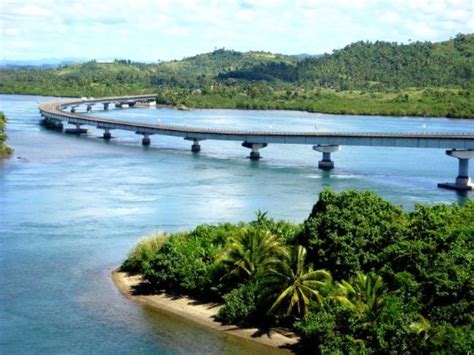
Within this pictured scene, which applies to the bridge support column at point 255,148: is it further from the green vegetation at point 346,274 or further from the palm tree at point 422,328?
the palm tree at point 422,328

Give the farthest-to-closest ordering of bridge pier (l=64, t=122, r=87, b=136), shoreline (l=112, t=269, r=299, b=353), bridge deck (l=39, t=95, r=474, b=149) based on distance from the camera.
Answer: bridge pier (l=64, t=122, r=87, b=136), bridge deck (l=39, t=95, r=474, b=149), shoreline (l=112, t=269, r=299, b=353)

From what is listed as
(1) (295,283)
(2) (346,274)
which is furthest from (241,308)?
(2) (346,274)

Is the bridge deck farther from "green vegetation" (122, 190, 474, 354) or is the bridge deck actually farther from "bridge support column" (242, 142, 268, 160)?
"green vegetation" (122, 190, 474, 354)

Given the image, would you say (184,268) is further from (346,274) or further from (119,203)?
(119,203)

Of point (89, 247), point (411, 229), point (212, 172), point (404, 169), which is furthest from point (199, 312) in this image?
point (404, 169)

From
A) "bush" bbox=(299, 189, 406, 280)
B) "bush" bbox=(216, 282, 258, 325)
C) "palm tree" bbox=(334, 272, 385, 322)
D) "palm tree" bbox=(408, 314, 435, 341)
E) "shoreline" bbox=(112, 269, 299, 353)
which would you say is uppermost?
"bush" bbox=(299, 189, 406, 280)

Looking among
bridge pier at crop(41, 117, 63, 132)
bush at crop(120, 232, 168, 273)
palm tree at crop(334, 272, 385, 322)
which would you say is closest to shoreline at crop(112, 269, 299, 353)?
bush at crop(120, 232, 168, 273)

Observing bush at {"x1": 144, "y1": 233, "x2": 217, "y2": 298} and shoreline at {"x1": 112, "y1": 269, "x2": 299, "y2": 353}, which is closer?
shoreline at {"x1": 112, "y1": 269, "x2": 299, "y2": 353}
